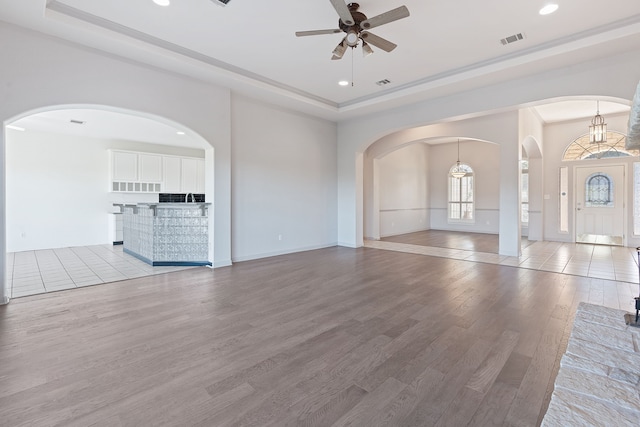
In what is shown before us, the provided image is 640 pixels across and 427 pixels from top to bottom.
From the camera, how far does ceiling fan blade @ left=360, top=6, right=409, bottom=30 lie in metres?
2.78

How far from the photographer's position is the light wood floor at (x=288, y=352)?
5.55 ft

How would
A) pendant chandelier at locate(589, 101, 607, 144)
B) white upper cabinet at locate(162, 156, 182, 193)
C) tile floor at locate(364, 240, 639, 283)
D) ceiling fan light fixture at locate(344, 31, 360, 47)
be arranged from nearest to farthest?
ceiling fan light fixture at locate(344, 31, 360, 47) < tile floor at locate(364, 240, 639, 283) < pendant chandelier at locate(589, 101, 607, 144) < white upper cabinet at locate(162, 156, 182, 193)

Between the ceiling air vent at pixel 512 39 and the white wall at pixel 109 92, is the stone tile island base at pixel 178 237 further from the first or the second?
the ceiling air vent at pixel 512 39

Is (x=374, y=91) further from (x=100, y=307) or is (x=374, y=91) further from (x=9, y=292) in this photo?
→ (x=9, y=292)

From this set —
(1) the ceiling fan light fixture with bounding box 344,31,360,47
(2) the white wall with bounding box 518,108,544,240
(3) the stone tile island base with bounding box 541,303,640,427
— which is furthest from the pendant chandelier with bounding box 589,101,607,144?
(1) the ceiling fan light fixture with bounding box 344,31,360,47

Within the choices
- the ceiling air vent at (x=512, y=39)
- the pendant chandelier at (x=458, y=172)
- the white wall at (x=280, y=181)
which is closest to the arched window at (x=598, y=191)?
the pendant chandelier at (x=458, y=172)

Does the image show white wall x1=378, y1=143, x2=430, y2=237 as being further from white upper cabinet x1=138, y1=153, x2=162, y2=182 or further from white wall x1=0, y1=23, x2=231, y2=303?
white upper cabinet x1=138, y1=153, x2=162, y2=182

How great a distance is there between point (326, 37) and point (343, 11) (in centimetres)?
107

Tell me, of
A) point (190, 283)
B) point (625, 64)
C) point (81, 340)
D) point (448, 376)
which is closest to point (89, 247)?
Result: point (190, 283)

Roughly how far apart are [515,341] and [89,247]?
9.19 m

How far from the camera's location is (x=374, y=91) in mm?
5824

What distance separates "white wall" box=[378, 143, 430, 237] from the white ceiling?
4370 mm

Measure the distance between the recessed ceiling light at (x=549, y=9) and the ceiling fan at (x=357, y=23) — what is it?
1.75m

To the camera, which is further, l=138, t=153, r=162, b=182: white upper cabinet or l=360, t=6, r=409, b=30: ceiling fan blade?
l=138, t=153, r=162, b=182: white upper cabinet
